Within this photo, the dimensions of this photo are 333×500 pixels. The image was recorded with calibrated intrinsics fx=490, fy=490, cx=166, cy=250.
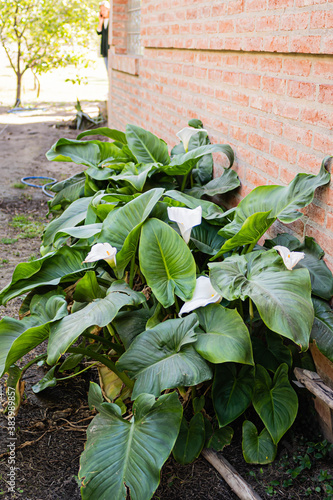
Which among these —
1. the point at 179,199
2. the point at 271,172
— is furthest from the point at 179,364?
the point at 271,172

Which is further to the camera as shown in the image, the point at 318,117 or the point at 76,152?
the point at 76,152

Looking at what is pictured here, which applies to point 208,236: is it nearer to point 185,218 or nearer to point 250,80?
point 185,218

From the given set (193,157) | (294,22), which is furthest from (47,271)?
(294,22)

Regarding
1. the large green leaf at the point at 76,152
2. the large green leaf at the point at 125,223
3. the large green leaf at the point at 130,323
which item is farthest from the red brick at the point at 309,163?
the large green leaf at the point at 76,152

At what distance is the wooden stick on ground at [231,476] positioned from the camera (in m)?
1.90

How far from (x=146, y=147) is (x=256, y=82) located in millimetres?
1047

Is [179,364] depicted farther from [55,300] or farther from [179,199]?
[179,199]

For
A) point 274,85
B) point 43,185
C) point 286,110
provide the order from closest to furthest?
point 286,110, point 274,85, point 43,185

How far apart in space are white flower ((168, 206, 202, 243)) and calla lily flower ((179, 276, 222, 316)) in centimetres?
26

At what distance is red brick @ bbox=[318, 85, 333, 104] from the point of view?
209 cm

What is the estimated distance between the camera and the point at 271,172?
270 centimetres

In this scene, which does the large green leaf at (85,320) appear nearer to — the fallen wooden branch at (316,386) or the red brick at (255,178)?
the fallen wooden branch at (316,386)

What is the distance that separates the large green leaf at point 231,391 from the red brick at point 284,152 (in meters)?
1.07

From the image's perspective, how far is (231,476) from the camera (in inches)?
78.1
